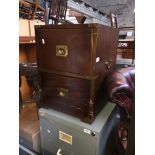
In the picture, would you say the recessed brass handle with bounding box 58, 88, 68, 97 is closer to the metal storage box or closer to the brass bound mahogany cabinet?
the brass bound mahogany cabinet

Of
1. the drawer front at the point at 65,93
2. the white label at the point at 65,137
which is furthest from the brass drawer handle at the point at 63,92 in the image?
the white label at the point at 65,137

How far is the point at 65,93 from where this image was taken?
961mm

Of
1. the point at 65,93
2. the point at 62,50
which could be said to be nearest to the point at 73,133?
the point at 65,93

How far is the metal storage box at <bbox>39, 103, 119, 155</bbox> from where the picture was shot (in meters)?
0.88

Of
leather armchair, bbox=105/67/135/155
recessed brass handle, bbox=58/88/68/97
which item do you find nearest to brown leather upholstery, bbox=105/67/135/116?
leather armchair, bbox=105/67/135/155

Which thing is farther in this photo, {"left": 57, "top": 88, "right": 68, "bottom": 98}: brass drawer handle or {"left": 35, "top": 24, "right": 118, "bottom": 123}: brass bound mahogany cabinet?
{"left": 57, "top": 88, "right": 68, "bottom": 98}: brass drawer handle

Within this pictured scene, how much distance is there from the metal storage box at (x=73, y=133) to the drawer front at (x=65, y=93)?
54mm

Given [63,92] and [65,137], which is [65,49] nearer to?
[63,92]

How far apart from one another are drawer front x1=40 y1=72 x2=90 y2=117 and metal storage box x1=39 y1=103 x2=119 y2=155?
0.05 m

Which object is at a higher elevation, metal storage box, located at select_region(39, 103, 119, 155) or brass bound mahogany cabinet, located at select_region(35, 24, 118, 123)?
brass bound mahogany cabinet, located at select_region(35, 24, 118, 123)

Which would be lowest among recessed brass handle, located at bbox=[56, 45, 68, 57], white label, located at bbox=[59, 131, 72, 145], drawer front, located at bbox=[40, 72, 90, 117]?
white label, located at bbox=[59, 131, 72, 145]

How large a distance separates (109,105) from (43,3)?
146 centimetres
